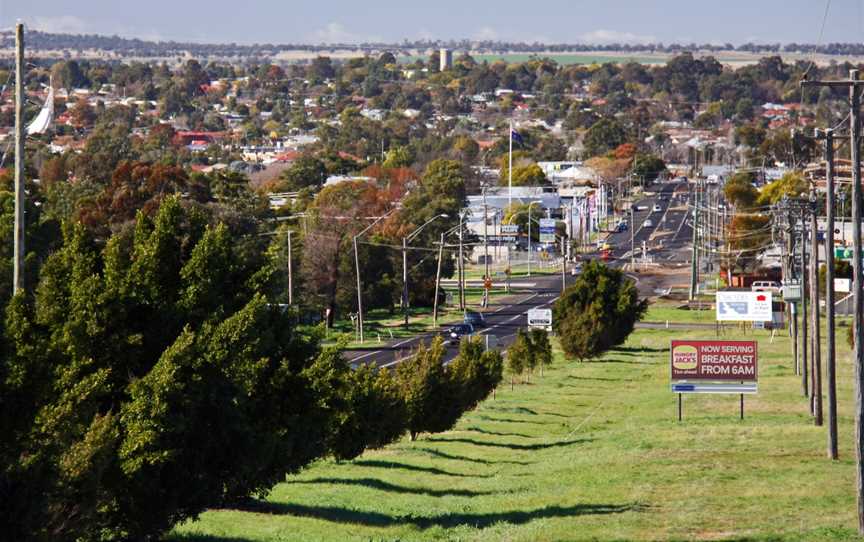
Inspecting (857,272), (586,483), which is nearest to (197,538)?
(586,483)

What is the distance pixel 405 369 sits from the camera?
3925 cm

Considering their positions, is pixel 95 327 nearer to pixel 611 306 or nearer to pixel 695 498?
pixel 695 498

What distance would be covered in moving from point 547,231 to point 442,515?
108549 mm

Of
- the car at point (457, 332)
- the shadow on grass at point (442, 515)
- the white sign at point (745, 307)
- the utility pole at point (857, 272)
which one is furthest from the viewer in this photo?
the car at point (457, 332)

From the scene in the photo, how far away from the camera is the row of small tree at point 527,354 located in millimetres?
57531

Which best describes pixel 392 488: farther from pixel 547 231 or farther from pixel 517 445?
pixel 547 231

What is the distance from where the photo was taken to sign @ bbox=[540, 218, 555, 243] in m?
134

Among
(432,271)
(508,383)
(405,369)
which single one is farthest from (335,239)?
(405,369)

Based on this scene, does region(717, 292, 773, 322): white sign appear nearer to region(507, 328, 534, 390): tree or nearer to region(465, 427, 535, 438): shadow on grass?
region(507, 328, 534, 390): tree

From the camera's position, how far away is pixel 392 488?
3017 cm

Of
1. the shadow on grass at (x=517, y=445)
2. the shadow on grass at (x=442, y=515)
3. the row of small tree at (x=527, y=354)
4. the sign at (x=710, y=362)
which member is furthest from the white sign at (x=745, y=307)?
the shadow on grass at (x=442, y=515)

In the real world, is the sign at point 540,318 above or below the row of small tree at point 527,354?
above

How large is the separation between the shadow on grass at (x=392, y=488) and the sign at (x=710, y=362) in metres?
13.6

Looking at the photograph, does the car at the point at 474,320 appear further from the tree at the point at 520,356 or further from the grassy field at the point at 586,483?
the grassy field at the point at 586,483
